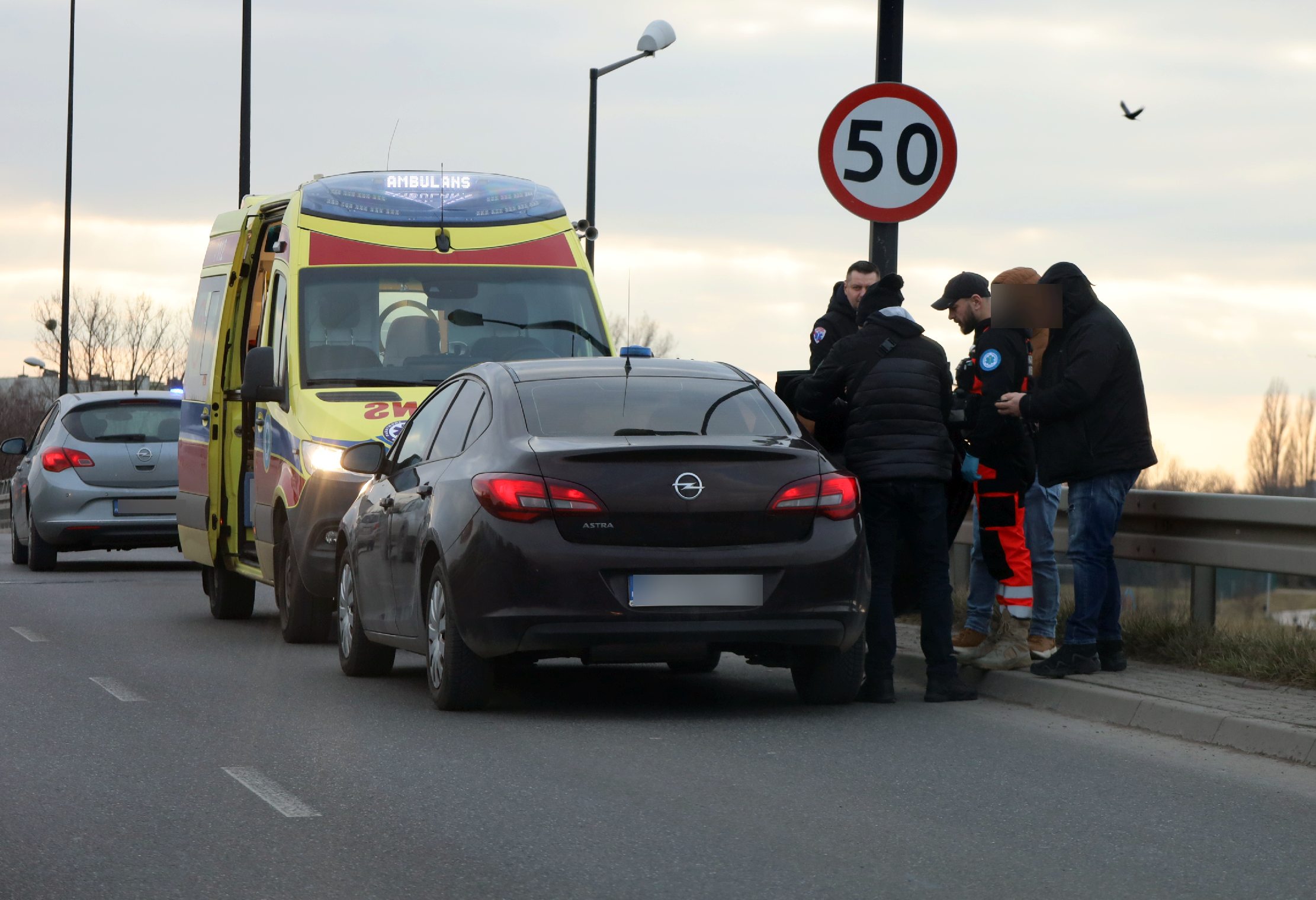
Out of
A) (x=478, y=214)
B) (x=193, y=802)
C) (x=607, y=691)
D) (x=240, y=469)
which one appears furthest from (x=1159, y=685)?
(x=240, y=469)

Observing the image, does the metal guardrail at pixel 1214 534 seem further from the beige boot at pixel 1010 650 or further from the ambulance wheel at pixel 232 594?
the ambulance wheel at pixel 232 594

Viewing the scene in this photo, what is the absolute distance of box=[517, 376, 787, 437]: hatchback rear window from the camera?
9.24 m

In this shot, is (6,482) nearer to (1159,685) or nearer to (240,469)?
(240,469)

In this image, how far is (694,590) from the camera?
29.0 ft

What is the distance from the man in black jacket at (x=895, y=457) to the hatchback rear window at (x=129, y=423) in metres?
11.2

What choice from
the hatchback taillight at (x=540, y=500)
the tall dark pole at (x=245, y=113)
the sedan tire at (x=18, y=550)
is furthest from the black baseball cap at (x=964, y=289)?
the tall dark pole at (x=245, y=113)

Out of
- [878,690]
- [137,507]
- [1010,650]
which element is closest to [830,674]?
[878,690]

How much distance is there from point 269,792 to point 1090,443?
4390 millimetres

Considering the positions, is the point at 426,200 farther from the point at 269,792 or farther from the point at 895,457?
the point at 269,792

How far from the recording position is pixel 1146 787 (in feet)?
24.5

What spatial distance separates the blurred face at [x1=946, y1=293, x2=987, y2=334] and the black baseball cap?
16mm

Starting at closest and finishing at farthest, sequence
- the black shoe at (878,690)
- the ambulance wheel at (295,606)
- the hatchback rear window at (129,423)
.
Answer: the black shoe at (878,690) < the ambulance wheel at (295,606) < the hatchback rear window at (129,423)

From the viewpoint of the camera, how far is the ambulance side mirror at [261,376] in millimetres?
12680

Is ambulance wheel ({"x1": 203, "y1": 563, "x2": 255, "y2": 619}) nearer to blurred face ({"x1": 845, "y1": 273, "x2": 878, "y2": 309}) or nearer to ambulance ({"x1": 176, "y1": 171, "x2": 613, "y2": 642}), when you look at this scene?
ambulance ({"x1": 176, "y1": 171, "x2": 613, "y2": 642})
